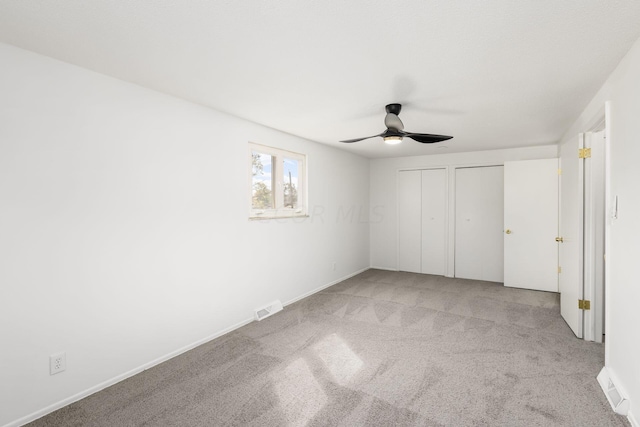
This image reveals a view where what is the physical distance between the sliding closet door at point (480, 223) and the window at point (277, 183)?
301 centimetres

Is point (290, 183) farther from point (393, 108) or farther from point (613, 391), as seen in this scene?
point (613, 391)

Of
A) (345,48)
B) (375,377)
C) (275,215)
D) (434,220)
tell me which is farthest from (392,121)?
(434,220)

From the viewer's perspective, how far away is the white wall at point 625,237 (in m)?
1.80

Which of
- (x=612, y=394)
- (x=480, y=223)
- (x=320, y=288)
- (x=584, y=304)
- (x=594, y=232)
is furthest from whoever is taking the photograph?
(x=480, y=223)

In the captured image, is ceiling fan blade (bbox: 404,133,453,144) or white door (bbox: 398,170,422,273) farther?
white door (bbox: 398,170,422,273)

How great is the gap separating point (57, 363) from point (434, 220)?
18.0ft

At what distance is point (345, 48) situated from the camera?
190 centimetres

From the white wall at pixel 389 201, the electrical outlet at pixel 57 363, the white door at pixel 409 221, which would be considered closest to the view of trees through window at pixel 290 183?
the white wall at pixel 389 201

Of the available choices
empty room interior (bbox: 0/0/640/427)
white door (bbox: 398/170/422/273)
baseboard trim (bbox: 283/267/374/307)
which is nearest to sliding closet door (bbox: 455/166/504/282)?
white door (bbox: 398/170/422/273)

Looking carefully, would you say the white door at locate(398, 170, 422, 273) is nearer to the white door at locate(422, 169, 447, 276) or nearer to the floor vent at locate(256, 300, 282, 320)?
the white door at locate(422, 169, 447, 276)

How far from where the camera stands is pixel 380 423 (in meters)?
1.87

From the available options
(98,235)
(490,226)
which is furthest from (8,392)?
(490,226)

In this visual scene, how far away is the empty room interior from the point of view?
1764 millimetres

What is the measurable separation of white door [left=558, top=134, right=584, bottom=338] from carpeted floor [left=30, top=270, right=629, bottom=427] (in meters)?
0.23
